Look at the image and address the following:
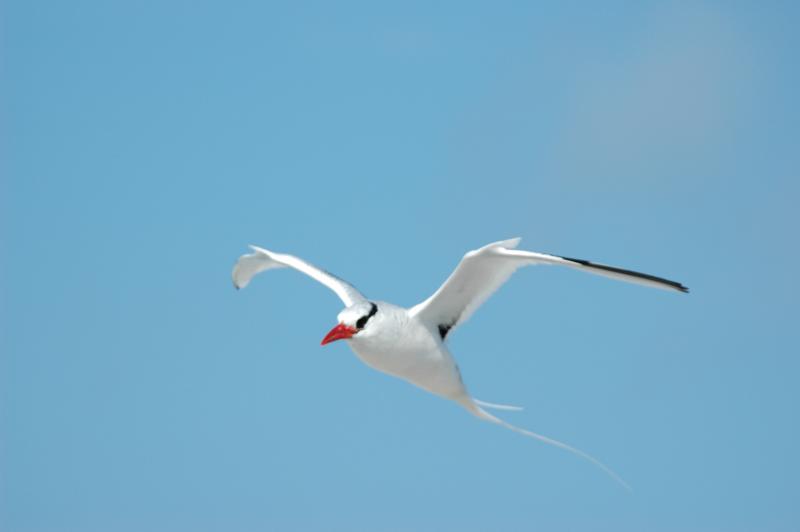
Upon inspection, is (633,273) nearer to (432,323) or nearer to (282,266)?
(432,323)

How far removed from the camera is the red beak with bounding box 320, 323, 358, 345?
11.9 metres

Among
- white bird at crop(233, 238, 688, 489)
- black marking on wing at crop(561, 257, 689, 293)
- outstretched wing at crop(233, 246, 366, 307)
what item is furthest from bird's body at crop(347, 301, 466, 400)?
black marking on wing at crop(561, 257, 689, 293)

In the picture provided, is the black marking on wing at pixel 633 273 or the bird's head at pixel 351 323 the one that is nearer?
the black marking on wing at pixel 633 273

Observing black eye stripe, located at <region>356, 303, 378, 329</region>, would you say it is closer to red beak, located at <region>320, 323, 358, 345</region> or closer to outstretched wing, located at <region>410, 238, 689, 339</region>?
red beak, located at <region>320, 323, 358, 345</region>

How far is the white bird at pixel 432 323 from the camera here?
11.9 meters

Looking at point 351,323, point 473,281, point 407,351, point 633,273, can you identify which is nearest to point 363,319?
point 351,323

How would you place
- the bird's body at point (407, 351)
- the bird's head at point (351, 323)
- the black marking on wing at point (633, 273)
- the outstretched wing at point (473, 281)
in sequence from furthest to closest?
1. the bird's body at point (407, 351)
2. the bird's head at point (351, 323)
3. the outstretched wing at point (473, 281)
4. the black marking on wing at point (633, 273)

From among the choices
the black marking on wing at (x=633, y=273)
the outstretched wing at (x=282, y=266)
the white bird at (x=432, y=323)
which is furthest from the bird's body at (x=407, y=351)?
the black marking on wing at (x=633, y=273)

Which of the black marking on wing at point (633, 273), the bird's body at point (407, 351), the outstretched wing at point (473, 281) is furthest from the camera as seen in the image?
the bird's body at point (407, 351)

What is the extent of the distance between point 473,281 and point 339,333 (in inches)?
70.6

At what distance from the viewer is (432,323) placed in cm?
1285

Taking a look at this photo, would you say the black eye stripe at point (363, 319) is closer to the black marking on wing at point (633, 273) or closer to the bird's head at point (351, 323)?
the bird's head at point (351, 323)

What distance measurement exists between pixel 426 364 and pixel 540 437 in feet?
8.58

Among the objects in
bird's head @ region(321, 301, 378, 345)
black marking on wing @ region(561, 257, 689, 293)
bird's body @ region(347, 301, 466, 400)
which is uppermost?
black marking on wing @ region(561, 257, 689, 293)
